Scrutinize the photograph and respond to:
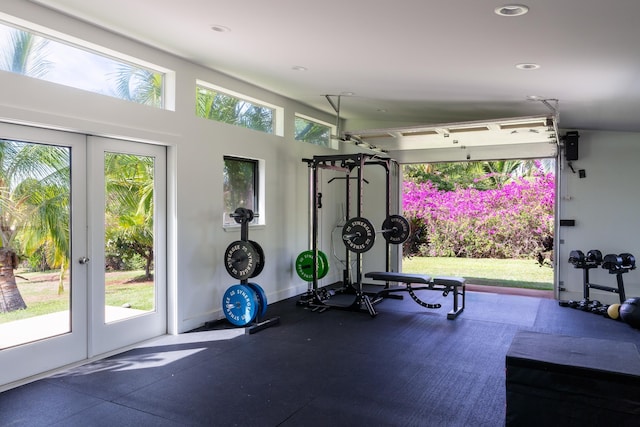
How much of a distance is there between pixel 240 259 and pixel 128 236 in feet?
3.55

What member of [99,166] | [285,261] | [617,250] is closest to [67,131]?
[99,166]

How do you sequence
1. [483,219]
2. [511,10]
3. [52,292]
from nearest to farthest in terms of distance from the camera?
[511,10], [52,292], [483,219]

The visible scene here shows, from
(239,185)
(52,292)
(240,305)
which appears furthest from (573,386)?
(239,185)

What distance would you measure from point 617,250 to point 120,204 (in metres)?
5.99

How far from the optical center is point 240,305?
4.72 meters

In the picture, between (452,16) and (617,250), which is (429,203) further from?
(452,16)

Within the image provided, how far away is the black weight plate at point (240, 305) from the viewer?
4.67 m

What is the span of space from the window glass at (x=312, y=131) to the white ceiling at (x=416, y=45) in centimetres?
133

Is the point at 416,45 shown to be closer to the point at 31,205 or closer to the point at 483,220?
the point at 31,205

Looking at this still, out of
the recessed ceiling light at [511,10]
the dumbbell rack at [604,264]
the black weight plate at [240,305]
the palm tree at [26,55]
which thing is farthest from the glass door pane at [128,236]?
the dumbbell rack at [604,264]

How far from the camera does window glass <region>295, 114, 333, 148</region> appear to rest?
659 centimetres

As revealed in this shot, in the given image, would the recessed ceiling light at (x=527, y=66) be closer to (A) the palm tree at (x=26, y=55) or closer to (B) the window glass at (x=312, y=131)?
(B) the window glass at (x=312, y=131)

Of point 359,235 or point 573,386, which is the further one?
point 359,235

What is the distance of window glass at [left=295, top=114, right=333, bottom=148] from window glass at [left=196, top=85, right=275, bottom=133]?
63cm
